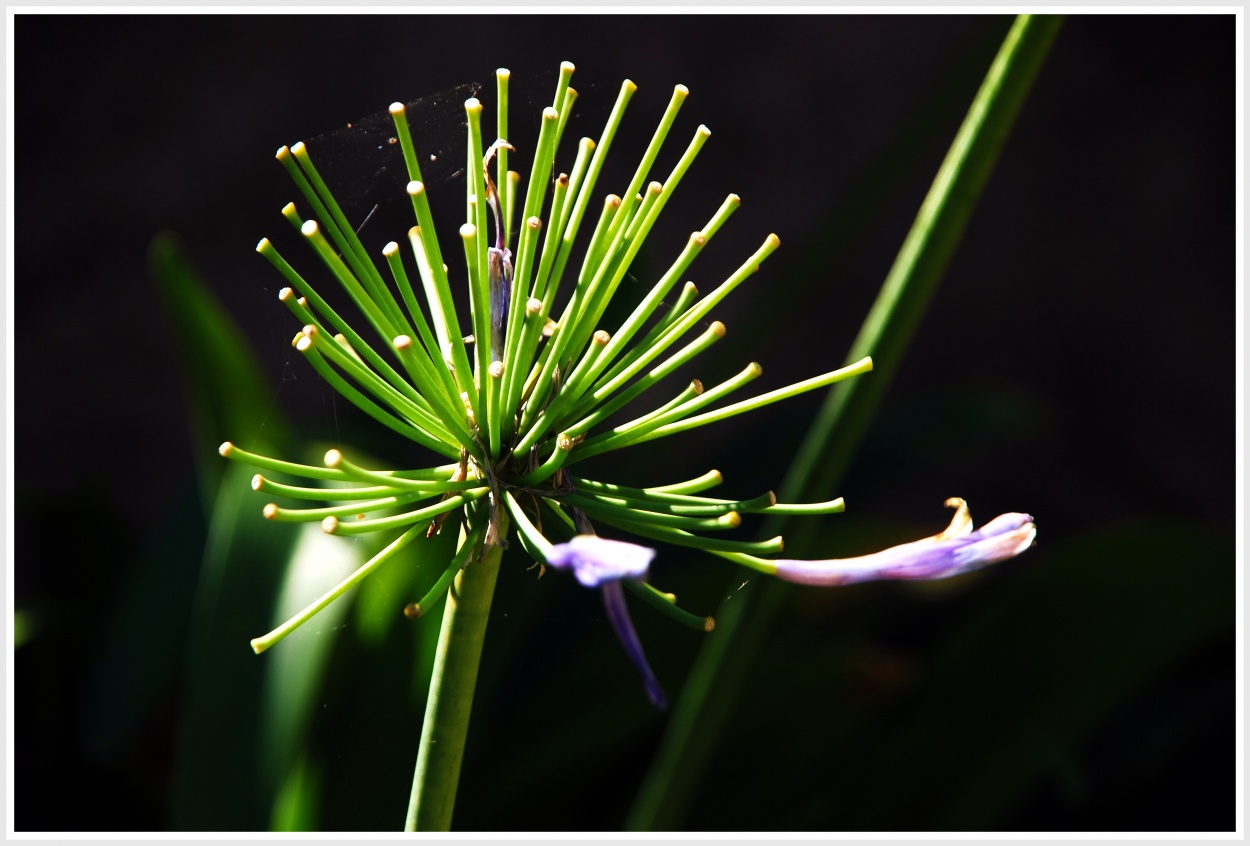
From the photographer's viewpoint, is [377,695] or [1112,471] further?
[1112,471]

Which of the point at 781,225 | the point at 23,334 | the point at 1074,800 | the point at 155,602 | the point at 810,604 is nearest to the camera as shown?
the point at 155,602

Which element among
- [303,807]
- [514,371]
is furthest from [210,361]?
[514,371]

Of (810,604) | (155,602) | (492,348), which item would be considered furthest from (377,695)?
(810,604)

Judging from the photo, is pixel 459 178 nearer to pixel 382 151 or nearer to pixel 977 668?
pixel 382 151

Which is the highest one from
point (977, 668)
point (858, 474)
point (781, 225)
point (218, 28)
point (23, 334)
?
point (218, 28)

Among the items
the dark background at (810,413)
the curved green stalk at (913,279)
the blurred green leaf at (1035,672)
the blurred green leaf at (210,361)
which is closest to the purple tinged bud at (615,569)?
the curved green stalk at (913,279)

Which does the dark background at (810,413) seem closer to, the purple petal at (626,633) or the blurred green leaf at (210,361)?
the blurred green leaf at (210,361)
